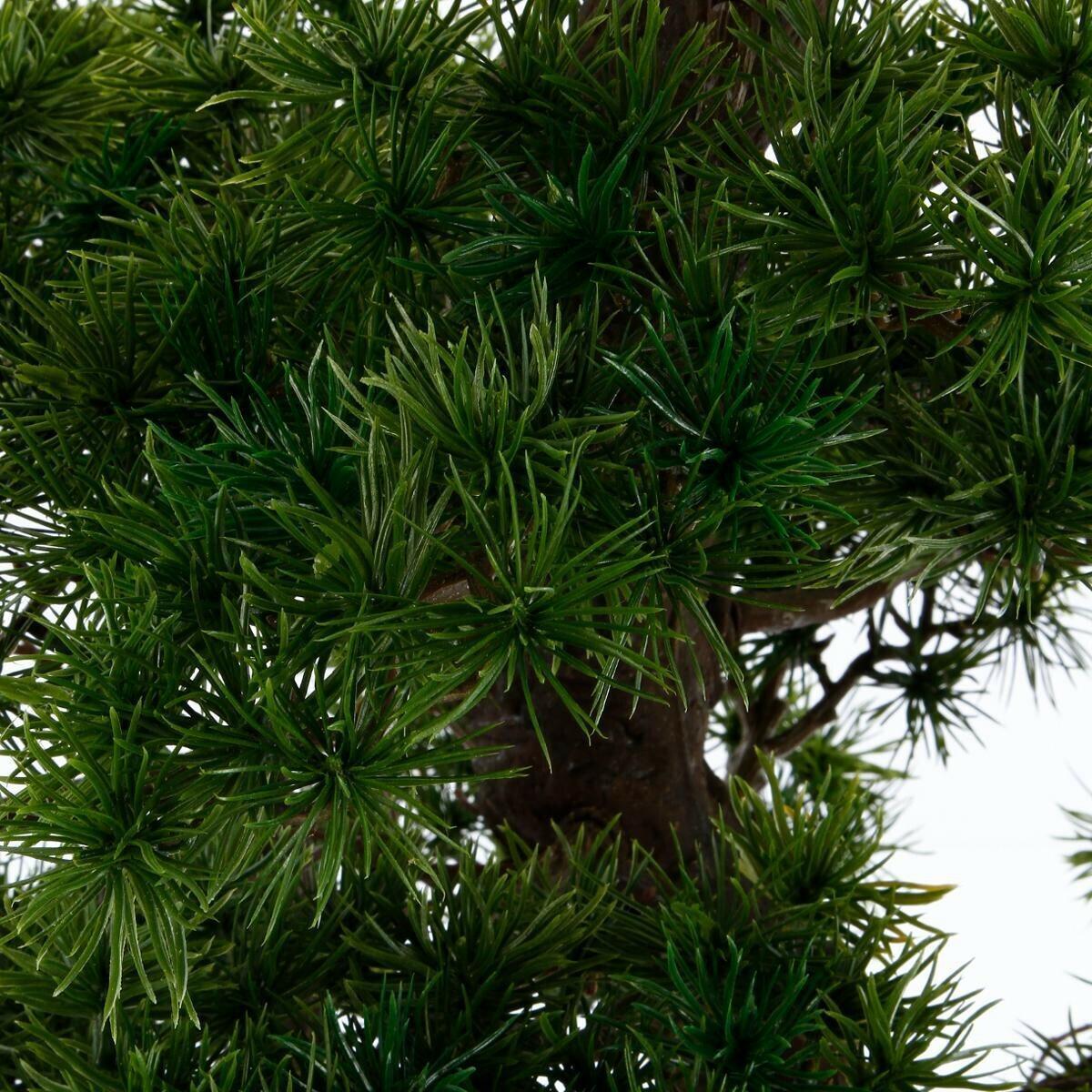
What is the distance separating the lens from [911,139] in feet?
1.55

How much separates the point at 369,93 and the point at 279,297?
88 millimetres

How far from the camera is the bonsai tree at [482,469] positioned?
0.42 m

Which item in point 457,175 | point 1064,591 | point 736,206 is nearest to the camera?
point 736,206

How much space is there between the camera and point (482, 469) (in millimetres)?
423

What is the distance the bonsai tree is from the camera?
423mm

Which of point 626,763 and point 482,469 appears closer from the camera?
point 482,469

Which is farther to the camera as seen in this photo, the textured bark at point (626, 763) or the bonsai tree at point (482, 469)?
the textured bark at point (626, 763)

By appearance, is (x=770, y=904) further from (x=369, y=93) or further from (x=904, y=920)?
(x=369, y=93)

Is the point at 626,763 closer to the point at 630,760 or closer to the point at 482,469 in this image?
the point at 630,760

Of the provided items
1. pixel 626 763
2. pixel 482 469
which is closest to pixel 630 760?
pixel 626 763

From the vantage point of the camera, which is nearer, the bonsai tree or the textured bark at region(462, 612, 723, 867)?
the bonsai tree

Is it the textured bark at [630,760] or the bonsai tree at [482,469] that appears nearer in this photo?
the bonsai tree at [482,469]

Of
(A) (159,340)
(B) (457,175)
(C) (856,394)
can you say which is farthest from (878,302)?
(A) (159,340)

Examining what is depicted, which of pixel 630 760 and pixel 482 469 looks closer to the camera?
pixel 482 469
